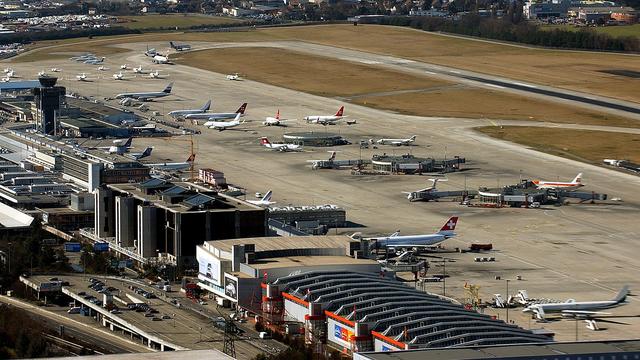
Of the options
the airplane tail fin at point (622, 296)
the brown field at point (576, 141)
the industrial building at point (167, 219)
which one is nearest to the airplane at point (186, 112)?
the brown field at point (576, 141)

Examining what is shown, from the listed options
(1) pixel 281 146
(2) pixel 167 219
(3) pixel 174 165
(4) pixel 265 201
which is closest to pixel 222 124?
(1) pixel 281 146

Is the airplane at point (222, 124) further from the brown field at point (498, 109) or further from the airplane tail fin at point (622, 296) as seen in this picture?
the airplane tail fin at point (622, 296)

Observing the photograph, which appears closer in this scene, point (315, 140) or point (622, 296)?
point (622, 296)

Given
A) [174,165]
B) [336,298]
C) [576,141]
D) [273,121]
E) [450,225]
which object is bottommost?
[273,121]

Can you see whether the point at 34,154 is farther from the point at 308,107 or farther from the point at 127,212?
the point at 308,107

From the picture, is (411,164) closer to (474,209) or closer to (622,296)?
(474,209)

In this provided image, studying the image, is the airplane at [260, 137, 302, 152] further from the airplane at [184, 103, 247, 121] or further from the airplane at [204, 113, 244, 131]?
the airplane at [184, 103, 247, 121]
